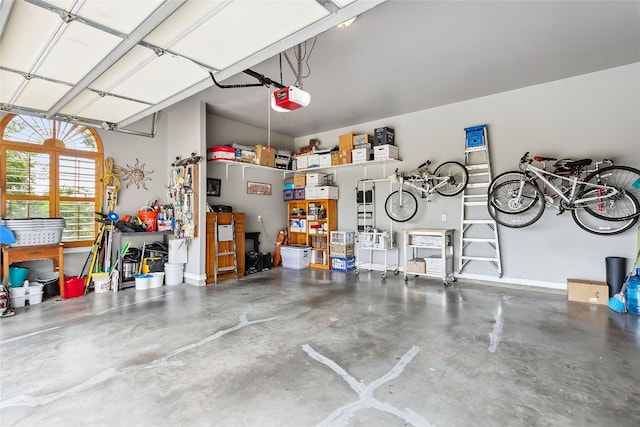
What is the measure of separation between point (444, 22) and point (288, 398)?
3820 millimetres

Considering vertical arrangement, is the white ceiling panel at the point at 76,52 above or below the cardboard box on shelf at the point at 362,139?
below

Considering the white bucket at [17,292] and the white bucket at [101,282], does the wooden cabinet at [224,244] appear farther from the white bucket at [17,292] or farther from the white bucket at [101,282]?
the white bucket at [17,292]

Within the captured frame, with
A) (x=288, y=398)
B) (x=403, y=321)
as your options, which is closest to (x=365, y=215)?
(x=403, y=321)

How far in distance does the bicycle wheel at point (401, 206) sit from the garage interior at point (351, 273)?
20 centimetres

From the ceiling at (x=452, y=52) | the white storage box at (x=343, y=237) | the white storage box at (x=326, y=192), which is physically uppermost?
the ceiling at (x=452, y=52)

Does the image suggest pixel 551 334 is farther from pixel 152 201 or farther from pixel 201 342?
pixel 152 201

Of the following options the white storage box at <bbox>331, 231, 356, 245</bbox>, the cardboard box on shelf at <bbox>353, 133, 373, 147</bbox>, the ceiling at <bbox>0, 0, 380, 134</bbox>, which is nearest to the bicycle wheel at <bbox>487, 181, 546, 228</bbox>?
the cardboard box on shelf at <bbox>353, 133, 373, 147</bbox>

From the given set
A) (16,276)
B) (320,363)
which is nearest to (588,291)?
(320,363)

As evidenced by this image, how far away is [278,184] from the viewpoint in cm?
777

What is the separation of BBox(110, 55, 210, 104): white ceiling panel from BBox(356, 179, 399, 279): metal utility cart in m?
4.23

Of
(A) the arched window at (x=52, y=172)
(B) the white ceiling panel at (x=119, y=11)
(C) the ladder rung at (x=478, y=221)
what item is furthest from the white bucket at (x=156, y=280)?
(C) the ladder rung at (x=478, y=221)

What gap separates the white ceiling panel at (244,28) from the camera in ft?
7.25

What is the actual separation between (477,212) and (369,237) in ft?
6.80

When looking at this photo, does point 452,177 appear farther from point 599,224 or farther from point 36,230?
point 36,230
